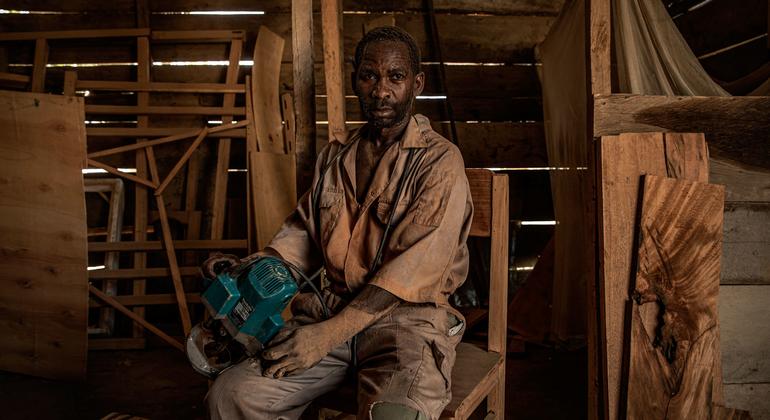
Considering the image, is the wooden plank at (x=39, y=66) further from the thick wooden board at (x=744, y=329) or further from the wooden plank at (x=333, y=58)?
the thick wooden board at (x=744, y=329)

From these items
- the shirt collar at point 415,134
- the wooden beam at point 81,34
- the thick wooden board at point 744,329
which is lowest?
the thick wooden board at point 744,329

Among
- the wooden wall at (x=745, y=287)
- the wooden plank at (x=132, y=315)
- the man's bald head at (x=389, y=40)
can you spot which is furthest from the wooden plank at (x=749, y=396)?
the wooden plank at (x=132, y=315)

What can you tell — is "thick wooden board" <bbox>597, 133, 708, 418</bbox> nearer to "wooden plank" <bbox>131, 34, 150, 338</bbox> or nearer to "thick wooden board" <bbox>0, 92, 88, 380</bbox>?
"thick wooden board" <bbox>0, 92, 88, 380</bbox>

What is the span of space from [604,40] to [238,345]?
5.18 feet

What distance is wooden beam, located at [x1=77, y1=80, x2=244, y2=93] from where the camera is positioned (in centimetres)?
442

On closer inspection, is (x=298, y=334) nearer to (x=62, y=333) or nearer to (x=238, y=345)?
(x=238, y=345)

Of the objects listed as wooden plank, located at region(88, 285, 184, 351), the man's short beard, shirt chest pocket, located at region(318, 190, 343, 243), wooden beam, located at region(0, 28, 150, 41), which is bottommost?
wooden plank, located at region(88, 285, 184, 351)

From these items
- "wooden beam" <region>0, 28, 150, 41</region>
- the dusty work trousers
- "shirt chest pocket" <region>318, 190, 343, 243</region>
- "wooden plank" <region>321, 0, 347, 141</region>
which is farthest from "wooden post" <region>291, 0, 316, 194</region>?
"wooden beam" <region>0, 28, 150, 41</region>

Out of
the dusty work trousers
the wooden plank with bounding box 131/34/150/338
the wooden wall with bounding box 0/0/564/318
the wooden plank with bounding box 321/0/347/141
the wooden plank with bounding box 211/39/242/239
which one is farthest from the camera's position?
the wooden wall with bounding box 0/0/564/318

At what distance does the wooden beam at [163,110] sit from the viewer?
4.41 m

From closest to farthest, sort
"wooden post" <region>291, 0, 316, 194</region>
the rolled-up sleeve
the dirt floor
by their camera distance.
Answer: the rolled-up sleeve, "wooden post" <region>291, 0, 316, 194</region>, the dirt floor

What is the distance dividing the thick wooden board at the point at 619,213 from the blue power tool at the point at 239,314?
3.41 ft

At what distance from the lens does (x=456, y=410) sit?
1651 millimetres

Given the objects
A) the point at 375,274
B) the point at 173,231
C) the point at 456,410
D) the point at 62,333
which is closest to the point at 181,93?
the point at 173,231
